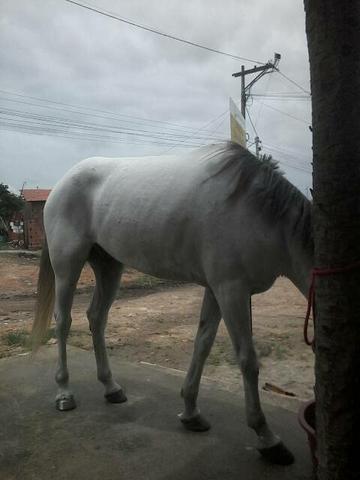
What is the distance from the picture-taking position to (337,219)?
1.48 meters

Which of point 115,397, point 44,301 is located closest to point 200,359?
point 115,397

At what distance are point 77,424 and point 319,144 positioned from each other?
2259 millimetres

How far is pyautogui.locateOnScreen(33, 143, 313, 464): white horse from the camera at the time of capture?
2209 millimetres

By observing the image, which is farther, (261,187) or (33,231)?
(33,231)

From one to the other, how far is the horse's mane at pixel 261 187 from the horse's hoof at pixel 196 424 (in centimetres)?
132

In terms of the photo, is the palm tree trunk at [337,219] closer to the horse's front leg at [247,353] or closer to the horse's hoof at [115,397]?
the horse's front leg at [247,353]

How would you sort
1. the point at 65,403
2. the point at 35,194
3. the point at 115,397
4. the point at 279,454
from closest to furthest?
the point at 279,454 < the point at 65,403 < the point at 115,397 < the point at 35,194

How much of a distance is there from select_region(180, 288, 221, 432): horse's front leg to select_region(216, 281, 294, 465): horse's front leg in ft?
1.42

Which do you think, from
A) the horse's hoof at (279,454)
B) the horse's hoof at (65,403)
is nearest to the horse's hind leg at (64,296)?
the horse's hoof at (65,403)

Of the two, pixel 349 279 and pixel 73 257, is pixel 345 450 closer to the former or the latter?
pixel 349 279

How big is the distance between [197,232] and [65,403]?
1.58 metres

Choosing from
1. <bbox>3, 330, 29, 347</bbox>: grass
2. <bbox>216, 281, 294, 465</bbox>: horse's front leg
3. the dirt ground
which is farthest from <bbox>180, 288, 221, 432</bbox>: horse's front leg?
<bbox>3, 330, 29, 347</bbox>: grass

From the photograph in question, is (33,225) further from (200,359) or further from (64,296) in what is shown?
(200,359)

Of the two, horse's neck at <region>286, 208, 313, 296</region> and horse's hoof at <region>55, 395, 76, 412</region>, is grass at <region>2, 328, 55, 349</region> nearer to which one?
horse's hoof at <region>55, 395, 76, 412</region>
